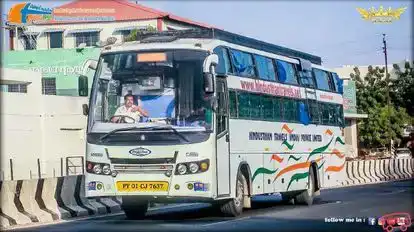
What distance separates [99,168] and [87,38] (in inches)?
1973

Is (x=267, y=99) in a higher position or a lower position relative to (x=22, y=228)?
→ higher

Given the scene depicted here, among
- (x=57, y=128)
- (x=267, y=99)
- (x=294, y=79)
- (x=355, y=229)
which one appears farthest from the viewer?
(x=57, y=128)

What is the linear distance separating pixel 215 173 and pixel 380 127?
48879 mm

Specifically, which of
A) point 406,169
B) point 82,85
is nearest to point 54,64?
point 406,169

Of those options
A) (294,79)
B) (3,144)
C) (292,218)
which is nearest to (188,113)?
(292,218)

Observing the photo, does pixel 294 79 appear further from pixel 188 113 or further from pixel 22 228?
pixel 22 228

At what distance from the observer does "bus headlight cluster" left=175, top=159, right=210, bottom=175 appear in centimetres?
1312

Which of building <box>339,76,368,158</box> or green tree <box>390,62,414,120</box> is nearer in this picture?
→ building <box>339,76,368,158</box>

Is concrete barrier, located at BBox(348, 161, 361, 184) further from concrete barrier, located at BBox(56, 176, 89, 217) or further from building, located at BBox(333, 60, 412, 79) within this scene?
building, located at BBox(333, 60, 412, 79)

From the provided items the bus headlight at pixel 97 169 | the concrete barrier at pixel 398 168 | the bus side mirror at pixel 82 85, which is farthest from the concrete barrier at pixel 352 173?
the bus headlight at pixel 97 169

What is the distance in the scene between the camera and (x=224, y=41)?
48.6 feet

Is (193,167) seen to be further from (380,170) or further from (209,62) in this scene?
(380,170)


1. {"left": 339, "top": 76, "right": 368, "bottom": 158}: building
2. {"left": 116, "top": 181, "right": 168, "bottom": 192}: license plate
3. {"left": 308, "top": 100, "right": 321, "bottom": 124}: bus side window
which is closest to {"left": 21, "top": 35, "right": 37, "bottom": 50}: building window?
{"left": 339, "top": 76, "right": 368, "bottom": 158}: building

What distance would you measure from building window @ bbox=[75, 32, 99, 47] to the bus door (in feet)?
160
